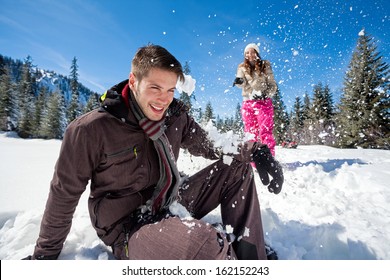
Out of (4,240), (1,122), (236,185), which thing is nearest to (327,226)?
(236,185)

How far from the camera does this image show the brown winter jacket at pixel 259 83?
476cm

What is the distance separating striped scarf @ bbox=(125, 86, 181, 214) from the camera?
1.77 meters

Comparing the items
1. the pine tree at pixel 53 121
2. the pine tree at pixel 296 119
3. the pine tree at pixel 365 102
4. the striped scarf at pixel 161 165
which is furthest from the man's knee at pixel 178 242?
the pine tree at pixel 53 121

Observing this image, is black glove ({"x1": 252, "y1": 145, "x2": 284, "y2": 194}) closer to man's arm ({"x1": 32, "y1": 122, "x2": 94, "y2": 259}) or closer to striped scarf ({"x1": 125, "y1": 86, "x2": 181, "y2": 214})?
striped scarf ({"x1": 125, "y1": 86, "x2": 181, "y2": 214})

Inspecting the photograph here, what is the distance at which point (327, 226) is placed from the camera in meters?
2.36

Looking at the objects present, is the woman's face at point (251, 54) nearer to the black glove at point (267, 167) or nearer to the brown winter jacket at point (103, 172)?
the black glove at point (267, 167)

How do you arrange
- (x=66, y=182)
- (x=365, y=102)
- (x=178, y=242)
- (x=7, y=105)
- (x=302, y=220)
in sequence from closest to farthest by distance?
1. (x=178, y=242)
2. (x=66, y=182)
3. (x=302, y=220)
4. (x=365, y=102)
5. (x=7, y=105)

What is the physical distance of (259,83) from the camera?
4.75m

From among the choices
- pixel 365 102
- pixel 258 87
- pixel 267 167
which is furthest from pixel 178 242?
pixel 365 102

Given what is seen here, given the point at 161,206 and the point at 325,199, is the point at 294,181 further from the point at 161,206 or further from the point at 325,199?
the point at 161,206

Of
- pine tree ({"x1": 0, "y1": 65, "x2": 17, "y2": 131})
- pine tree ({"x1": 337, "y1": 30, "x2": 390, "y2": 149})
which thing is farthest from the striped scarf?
pine tree ({"x1": 0, "y1": 65, "x2": 17, "y2": 131})

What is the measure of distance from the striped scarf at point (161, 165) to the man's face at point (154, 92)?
→ 52 mm

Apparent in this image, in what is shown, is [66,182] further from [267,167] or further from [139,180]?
[267,167]

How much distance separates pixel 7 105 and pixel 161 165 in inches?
1819
